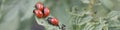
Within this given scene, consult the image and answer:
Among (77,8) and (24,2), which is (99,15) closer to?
(77,8)

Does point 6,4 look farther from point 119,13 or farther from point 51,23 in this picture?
point 119,13

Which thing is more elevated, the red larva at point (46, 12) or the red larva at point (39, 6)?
the red larva at point (39, 6)

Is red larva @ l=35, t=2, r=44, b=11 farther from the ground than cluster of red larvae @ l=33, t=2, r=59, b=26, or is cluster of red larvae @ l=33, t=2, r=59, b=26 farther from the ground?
red larva @ l=35, t=2, r=44, b=11

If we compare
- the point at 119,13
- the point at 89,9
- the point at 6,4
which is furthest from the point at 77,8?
the point at 6,4

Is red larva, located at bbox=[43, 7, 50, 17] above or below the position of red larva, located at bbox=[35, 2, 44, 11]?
below

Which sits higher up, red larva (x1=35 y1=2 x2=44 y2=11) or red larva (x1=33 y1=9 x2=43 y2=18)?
red larva (x1=35 y1=2 x2=44 y2=11)

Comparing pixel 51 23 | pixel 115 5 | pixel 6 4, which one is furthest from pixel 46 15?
pixel 115 5

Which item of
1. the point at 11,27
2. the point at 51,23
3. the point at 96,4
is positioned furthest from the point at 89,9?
the point at 11,27

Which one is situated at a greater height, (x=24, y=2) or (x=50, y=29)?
(x=24, y=2)

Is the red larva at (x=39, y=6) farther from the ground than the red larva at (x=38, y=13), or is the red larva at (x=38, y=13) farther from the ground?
the red larva at (x=39, y=6)
